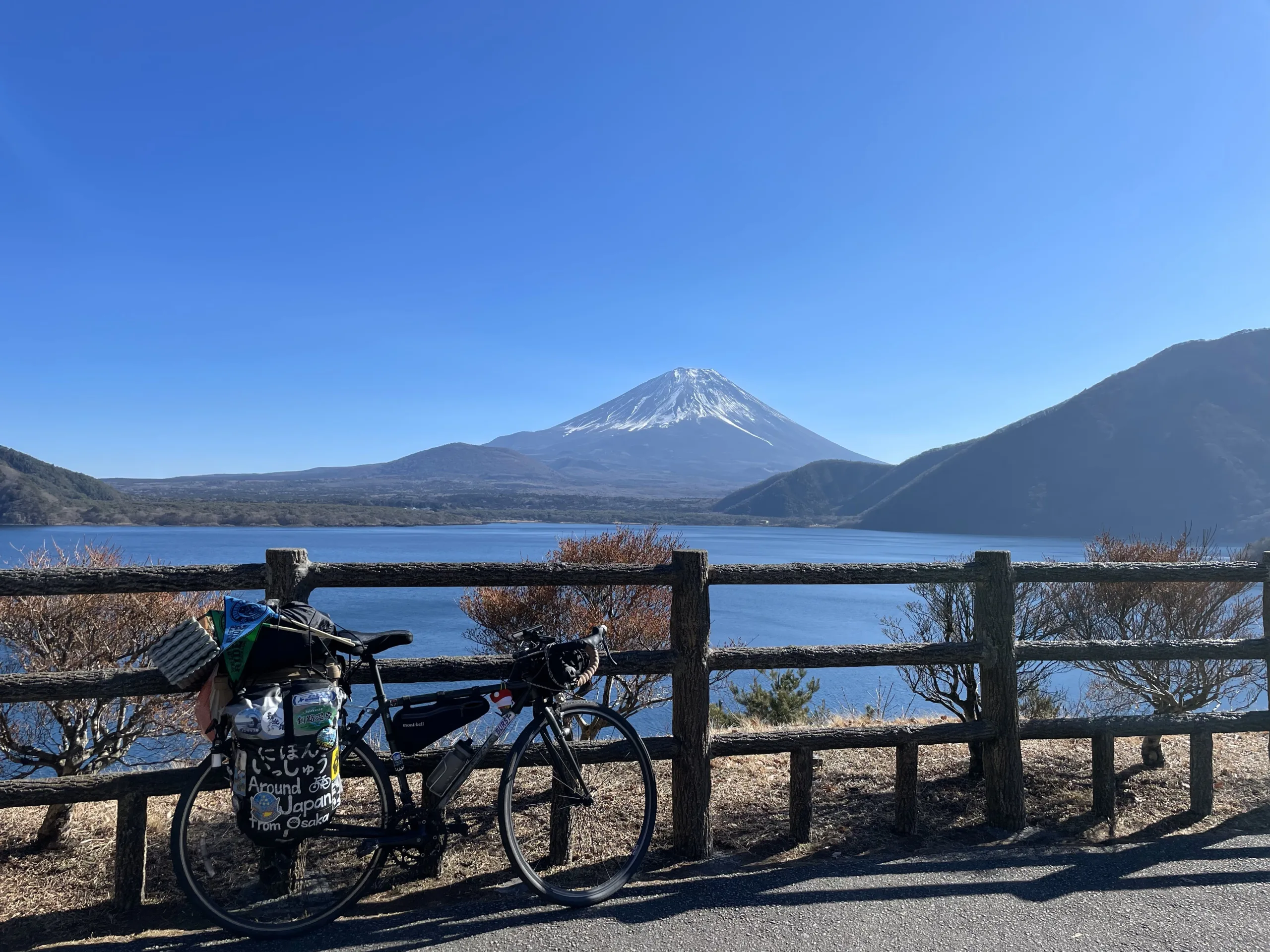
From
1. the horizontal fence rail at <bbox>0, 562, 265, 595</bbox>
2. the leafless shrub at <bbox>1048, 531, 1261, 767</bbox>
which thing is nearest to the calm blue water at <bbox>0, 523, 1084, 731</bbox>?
the leafless shrub at <bbox>1048, 531, 1261, 767</bbox>

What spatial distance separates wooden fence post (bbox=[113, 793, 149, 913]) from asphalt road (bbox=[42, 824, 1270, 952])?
0.72 ft

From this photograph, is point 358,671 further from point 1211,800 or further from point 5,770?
point 5,770

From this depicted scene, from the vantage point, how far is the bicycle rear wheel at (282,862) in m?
2.84

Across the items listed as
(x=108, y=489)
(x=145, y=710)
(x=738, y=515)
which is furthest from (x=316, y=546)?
(x=738, y=515)

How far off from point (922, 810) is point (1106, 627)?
8.17 meters

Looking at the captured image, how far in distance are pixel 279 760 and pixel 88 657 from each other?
17.0ft

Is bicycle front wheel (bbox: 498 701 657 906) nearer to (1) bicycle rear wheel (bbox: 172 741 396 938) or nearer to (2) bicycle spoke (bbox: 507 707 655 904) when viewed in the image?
(2) bicycle spoke (bbox: 507 707 655 904)

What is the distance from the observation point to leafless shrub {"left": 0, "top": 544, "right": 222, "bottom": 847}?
6.22 metres

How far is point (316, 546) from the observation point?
42188 millimetres

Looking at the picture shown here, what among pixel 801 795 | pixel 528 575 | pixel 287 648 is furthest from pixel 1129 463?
pixel 287 648

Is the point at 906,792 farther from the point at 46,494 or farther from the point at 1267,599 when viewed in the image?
the point at 46,494

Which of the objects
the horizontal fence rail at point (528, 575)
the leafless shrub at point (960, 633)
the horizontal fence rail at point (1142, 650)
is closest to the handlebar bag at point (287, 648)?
the horizontal fence rail at point (528, 575)

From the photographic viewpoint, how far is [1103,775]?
4.10 meters

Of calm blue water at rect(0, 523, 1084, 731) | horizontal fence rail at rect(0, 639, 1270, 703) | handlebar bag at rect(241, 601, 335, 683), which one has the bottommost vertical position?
calm blue water at rect(0, 523, 1084, 731)
